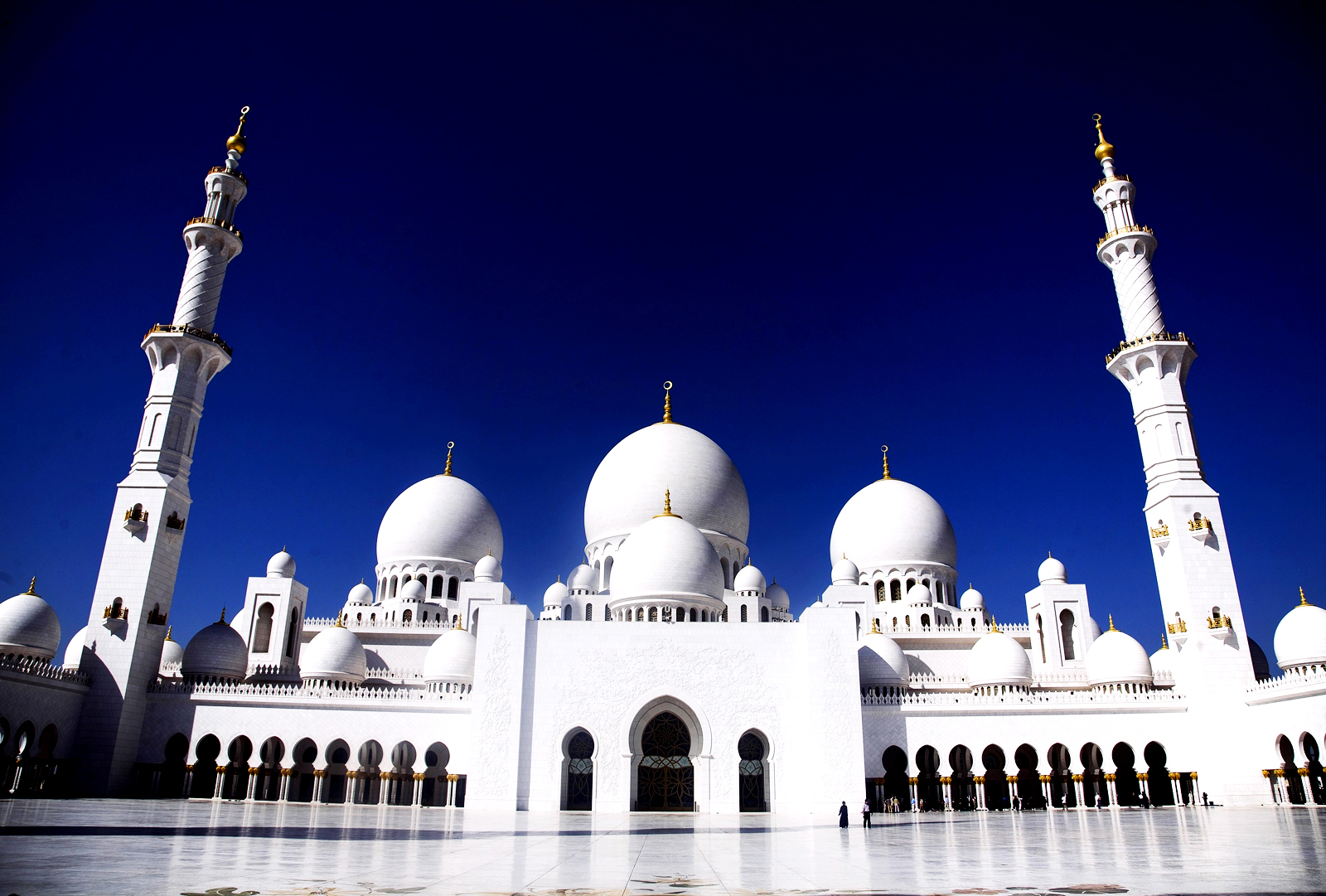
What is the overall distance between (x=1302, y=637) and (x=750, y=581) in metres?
→ 14.0

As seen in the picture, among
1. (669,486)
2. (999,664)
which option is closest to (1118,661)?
(999,664)

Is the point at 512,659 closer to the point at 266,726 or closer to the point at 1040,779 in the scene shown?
the point at 266,726

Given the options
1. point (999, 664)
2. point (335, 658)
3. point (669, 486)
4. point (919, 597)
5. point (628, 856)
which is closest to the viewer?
point (628, 856)

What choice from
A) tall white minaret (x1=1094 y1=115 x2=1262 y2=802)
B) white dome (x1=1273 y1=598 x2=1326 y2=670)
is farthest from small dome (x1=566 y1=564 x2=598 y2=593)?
white dome (x1=1273 y1=598 x2=1326 y2=670)

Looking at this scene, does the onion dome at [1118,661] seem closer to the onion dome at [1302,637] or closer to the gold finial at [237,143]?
the onion dome at [1302,637]

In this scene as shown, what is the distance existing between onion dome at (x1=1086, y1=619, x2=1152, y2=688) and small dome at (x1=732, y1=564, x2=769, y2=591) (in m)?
9.40

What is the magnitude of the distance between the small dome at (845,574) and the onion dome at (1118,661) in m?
7.93

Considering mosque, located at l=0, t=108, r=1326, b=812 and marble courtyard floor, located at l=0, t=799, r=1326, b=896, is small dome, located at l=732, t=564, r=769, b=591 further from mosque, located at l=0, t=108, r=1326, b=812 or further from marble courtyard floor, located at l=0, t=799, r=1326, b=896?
marble courtyard floor, located at l=0, t=799, r=1326, b=896

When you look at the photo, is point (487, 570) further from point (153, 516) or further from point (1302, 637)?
point (1302, 637)

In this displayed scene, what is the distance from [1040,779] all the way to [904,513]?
441 inches

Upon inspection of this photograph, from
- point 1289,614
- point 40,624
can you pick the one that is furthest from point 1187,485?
point 40,624

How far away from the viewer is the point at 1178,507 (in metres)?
21.4

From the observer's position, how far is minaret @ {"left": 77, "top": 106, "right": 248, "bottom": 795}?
20016mm

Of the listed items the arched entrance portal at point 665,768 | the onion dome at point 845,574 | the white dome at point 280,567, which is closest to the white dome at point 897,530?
the onion dome at point 845,574
